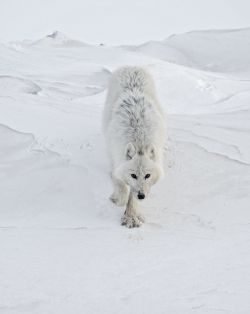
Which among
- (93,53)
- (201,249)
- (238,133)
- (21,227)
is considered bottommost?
(21,227)

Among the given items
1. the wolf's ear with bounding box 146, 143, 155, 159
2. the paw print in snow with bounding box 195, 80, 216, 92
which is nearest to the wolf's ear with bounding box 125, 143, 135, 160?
the wolf's ear with bounding box 146, 143, 155, 159

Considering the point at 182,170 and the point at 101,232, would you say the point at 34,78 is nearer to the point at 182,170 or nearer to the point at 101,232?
the point at 182,170

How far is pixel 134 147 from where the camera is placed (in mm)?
3738

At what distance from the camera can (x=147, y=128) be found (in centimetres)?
393

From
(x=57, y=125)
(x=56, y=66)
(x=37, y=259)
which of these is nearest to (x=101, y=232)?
(x=37, y=259)

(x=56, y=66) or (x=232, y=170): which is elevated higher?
(x=56, y=66)

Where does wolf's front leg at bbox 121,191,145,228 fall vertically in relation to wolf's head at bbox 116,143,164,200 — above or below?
below

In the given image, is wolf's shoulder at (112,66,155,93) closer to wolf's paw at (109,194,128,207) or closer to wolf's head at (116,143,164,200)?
wolf's head at (116,143,164,200)

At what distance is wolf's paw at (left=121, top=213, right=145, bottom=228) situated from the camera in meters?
3.64

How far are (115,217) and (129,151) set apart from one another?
80 cm

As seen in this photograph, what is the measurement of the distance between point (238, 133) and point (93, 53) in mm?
8561

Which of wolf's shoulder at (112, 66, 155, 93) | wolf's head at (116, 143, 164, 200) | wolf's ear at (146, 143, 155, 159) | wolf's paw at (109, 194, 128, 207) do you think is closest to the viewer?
wolf's head at (116, 143, 164, 200)

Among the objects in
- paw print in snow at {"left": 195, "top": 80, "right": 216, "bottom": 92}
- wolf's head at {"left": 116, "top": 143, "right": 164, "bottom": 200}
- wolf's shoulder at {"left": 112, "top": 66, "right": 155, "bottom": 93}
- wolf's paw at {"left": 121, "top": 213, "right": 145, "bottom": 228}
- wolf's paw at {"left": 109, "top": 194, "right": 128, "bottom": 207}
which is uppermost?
wolf's shoulder at {"left": 112, "top": 66, "right": 155, "bottom": 93}

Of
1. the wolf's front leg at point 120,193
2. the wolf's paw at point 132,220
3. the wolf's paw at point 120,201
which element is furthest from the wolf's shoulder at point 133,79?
the wolf's paw at point 132,220
